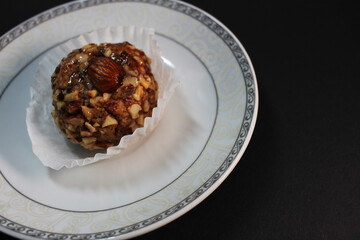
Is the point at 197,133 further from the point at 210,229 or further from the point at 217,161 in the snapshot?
the point at 210,229

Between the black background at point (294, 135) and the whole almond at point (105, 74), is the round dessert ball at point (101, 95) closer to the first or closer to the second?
the whole almond at point (105, 74)

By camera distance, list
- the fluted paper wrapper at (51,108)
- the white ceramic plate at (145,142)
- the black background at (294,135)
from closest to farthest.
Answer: the white ceramic plate at (145,142), the black background at (294,135), the fluted paper wrapper at (51,108)

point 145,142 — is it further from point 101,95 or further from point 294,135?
point 294,135

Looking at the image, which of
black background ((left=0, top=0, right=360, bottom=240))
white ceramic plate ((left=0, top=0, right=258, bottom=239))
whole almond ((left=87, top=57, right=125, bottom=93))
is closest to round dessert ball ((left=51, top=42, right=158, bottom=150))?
whole almond ((left=87, top=57, right=125, bottom=93))

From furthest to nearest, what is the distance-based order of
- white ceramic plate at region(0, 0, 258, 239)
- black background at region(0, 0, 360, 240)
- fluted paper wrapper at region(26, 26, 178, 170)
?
fluted paper wrapper at region(26, 26, 178, 170) → black background at region(0, 0, 360, 240) → white ceramic plate at region(0, 0, 258, 239)

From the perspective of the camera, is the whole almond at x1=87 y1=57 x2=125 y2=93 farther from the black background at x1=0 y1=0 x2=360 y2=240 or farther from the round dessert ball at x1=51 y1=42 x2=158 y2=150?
the black background at x1=0 y1=0 x2=360 y2=240

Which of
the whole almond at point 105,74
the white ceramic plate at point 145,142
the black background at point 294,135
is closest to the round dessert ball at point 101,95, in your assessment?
the whole almond at point 105,74

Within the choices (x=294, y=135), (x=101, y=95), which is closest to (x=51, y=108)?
(x=101, y=95)
